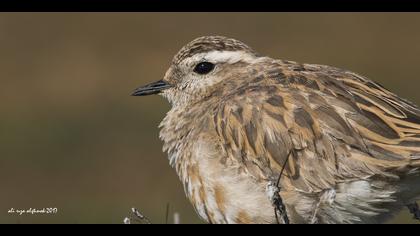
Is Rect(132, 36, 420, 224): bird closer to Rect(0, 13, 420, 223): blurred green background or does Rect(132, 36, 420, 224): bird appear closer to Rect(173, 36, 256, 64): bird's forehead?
Rect(173, 36, 256, 64): bird's forehead

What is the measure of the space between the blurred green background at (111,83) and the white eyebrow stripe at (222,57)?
18.4ft

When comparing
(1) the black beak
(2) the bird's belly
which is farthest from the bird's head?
(2) the bird's belly

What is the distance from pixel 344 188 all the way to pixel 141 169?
54.7 feet

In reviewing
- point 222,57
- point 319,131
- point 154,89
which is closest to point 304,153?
point 319,131

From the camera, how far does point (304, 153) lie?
964 cm

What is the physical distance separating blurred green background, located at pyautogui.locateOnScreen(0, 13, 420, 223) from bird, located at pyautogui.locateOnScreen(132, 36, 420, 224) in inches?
261

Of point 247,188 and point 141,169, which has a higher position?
point 247,188

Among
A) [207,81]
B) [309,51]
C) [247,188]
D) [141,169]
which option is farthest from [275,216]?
[309,51]

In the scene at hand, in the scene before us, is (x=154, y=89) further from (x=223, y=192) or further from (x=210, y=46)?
Result: (x=223, y=192)

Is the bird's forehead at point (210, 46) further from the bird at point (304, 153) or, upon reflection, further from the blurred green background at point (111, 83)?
the blurred green background at point (111, 83)

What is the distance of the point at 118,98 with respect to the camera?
33.2 m

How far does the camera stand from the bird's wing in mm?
9367

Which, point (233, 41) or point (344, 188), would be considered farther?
point (233, 41)
